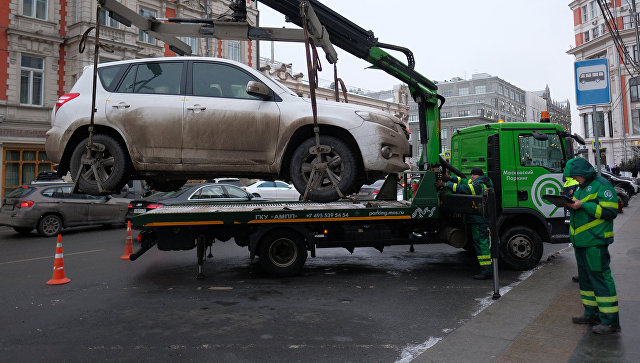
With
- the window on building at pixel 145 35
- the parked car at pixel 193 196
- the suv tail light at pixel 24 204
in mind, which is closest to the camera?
the parked car at pixel 193 196

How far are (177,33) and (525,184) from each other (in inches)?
225

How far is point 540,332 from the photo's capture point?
12.8 feet

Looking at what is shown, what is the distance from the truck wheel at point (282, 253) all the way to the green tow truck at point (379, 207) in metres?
0.01

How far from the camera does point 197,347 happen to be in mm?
3670

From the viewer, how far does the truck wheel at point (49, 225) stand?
10.9m

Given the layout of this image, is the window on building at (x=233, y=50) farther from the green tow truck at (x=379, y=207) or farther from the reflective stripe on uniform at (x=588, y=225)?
the reflective stripe on uniform at (x=588, y=225)

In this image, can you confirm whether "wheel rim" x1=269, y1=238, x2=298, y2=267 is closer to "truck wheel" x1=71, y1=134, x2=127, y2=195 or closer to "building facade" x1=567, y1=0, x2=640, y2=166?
"truck wheel" x1=71, y1=134, x2=127, y2=195

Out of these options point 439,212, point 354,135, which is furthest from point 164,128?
point 439,212

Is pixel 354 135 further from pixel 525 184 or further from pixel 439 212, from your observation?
pixel 525 184

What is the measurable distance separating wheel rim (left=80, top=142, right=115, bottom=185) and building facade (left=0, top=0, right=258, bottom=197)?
43.4 ft

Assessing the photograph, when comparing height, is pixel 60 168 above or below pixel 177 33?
below

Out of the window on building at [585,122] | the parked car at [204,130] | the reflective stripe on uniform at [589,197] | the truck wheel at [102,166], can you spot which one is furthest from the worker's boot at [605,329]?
the window on building at [585,122]

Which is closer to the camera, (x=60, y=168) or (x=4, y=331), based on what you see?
(x=4, y=331)

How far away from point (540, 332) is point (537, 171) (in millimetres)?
3646
